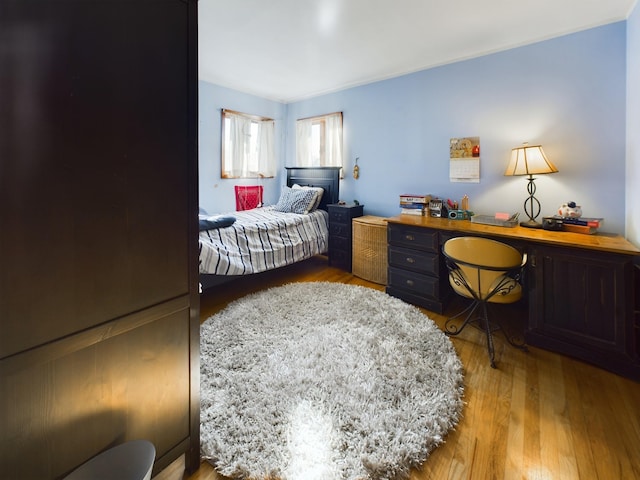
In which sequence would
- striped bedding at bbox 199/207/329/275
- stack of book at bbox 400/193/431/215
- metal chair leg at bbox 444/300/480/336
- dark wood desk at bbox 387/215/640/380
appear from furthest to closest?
stack of book at bbox 400/193/431/215 < striped bedding at bbox 199/207/329/275 < metal chair leg at bbox 444/300/480/336 < dark wood desk at bbox 387/215/640/380

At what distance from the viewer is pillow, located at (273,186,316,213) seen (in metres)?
4.07

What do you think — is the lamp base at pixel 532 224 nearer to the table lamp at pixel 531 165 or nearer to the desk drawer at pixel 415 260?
the table lamp at pixel 531 165

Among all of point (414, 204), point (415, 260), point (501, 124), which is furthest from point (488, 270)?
point (501, 124)

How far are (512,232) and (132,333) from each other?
2.51m

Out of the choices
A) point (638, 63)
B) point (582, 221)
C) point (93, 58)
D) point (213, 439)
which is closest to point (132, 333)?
point (213, 439)

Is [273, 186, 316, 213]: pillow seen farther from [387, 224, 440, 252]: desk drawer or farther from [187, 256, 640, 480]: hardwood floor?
[187, 256, 640, 480]: hardwood floor

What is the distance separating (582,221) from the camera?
2.37 meters

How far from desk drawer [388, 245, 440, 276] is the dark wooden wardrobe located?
2135mm

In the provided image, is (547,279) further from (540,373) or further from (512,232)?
(540,373)

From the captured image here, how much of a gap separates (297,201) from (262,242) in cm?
106

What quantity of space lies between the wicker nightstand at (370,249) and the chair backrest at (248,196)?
6.05ft

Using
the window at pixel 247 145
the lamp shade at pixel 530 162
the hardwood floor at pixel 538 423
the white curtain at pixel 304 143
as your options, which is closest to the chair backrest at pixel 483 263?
the hardwood floor at pixel 538 423

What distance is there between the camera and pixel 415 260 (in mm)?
2826

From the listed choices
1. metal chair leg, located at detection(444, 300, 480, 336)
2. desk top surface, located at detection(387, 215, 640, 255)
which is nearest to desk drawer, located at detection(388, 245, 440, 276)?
desk top surface, located at detection(387, 215, 640, 255)
